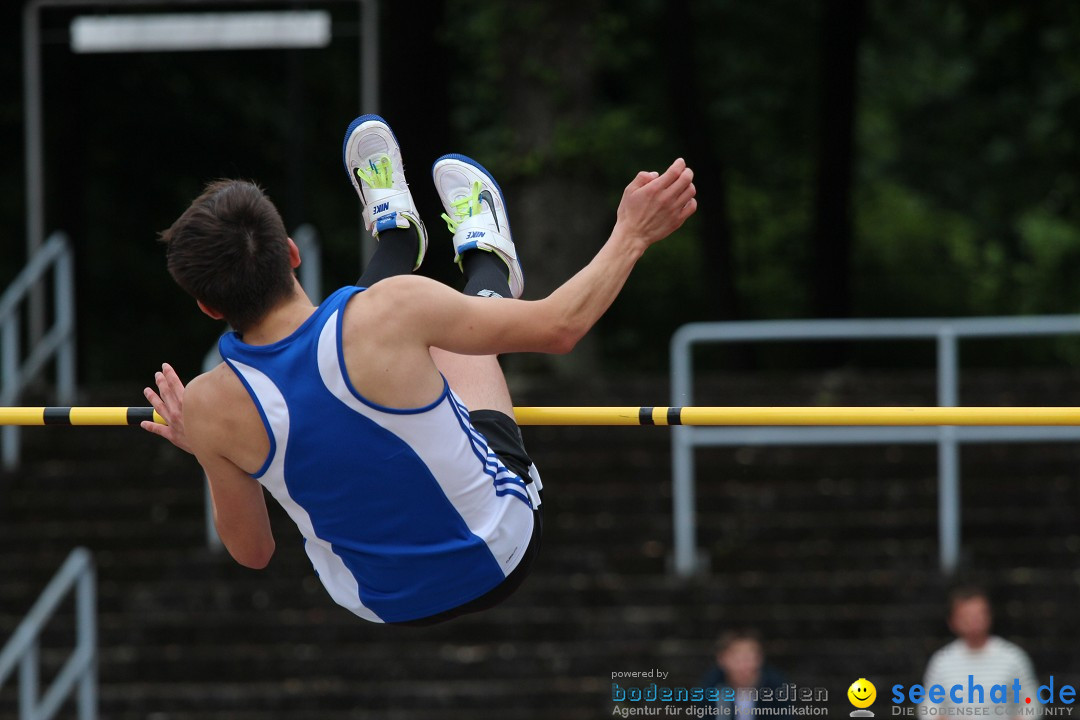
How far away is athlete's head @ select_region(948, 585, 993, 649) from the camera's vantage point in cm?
713

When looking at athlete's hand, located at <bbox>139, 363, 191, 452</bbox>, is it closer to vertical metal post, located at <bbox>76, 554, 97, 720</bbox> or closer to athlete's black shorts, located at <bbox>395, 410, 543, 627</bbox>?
athlete's black shorts, located at <bbox>395, 410, 543, 627</bbox>

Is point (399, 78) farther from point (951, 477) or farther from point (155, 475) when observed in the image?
point (951, 477)

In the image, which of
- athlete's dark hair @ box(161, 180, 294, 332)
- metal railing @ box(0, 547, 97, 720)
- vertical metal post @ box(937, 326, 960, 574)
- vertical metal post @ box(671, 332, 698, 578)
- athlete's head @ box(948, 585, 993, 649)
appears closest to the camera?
athlete's dark hair @ box(161, 180, 294, 332)

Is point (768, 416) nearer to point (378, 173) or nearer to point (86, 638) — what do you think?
point (378, 173)

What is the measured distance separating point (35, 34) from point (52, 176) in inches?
89.6

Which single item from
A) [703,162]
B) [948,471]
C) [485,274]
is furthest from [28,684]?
[703,162]

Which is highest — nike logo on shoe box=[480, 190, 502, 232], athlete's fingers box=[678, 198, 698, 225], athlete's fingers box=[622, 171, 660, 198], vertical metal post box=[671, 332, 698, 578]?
nike logo on shoe box=[480, 190, 502, 232]

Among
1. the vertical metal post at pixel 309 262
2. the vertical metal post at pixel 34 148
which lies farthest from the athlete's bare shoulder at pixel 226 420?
the vertical metal post at pixel 34 148

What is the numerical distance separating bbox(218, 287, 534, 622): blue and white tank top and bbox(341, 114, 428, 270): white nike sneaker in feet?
2.44

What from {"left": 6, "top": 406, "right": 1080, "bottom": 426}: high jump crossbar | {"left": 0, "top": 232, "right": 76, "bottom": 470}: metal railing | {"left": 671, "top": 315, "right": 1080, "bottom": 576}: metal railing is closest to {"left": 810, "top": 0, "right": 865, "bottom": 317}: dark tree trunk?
{"left": 671, "top": 315, "right": 1080, "bottom": 576}: metal railing

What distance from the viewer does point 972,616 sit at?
7.14 meters

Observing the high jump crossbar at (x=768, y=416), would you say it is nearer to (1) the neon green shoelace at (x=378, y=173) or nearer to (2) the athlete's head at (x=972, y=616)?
(1) the neon green shoelace at (x=378, y=173)

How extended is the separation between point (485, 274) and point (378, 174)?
414 millimetres

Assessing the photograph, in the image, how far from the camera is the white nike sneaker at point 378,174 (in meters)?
4.32
